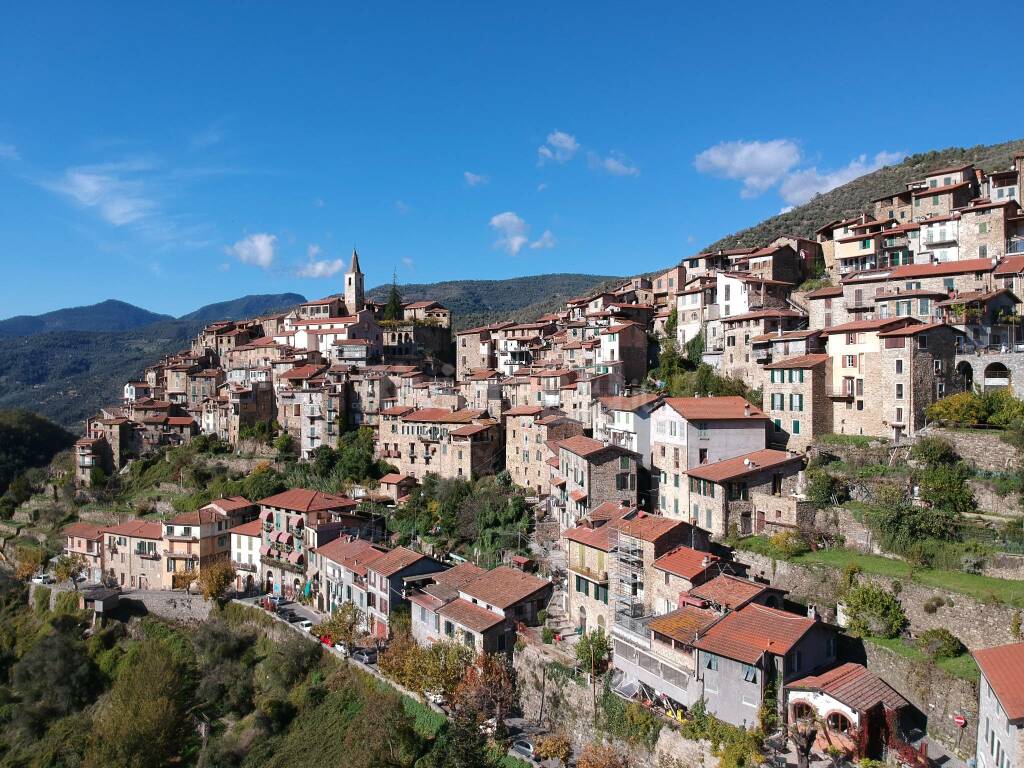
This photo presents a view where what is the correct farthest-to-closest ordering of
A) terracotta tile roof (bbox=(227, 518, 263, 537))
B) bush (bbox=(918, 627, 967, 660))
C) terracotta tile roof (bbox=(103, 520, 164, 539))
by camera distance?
1. terracotta tile roof (bbox=(103, 520, 164, 539))
2. terracotta tile roof (bbox=(227, 518, 263, 537))
3. bush (bbox=(918, 627, 967, 660))

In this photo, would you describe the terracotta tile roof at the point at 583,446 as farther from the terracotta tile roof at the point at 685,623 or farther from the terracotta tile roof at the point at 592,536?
the terracotta tile roof at the point at 685,623

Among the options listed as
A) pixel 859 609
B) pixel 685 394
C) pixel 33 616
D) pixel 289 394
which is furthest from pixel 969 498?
pixel 33 616

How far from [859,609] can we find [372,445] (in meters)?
39.8

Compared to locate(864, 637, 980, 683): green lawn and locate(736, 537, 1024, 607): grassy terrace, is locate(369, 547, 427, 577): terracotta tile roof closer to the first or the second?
locate(736, 537, 1024, 607): grassy terrace

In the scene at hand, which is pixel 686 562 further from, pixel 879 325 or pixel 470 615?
pixel 879 325

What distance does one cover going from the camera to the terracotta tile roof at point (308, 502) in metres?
46.0

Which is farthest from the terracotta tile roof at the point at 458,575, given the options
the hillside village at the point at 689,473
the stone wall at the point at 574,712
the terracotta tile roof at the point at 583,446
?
the terracotta tile roof at the point at 583,446

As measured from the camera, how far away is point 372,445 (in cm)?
5681

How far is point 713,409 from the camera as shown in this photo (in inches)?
1340

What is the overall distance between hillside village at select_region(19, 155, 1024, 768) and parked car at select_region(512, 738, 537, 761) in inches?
131

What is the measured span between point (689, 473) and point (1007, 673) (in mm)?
15343

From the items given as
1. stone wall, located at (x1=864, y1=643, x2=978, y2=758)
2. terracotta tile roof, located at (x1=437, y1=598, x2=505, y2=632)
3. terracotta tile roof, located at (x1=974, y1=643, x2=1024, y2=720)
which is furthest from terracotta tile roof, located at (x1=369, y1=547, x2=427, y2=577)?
terracotta tile roof, located at (x1=974, y1=643, x2=1024, y2=720)

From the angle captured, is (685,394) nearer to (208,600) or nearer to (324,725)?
(324,725)

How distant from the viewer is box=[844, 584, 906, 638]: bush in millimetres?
22594
